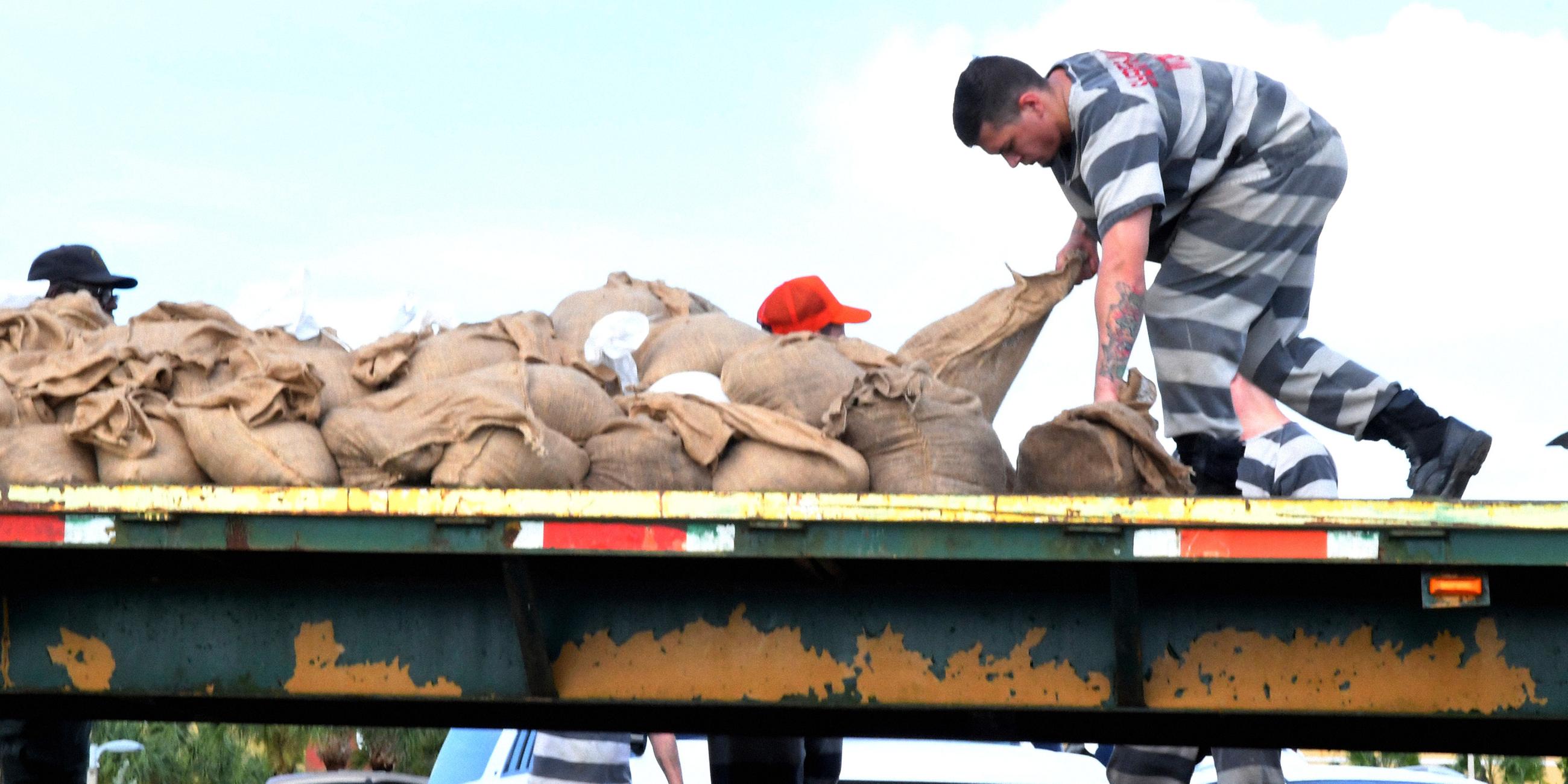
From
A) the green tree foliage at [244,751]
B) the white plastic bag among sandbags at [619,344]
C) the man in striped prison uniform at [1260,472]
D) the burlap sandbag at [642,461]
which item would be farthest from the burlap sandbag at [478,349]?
the green tree foliage at [244,751]

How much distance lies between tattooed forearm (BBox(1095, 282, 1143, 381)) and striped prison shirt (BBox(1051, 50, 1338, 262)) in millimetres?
200

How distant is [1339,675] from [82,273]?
4.07 metres

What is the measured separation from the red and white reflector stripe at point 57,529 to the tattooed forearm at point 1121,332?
88.8 inches

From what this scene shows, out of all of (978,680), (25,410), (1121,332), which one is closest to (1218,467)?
(1121,332)

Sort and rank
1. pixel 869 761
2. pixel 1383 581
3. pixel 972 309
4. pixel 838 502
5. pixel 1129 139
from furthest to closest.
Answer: pixel 869 761 → pixel 972 309 → pixel 1129 139 → pixel 1383 581 → pixel 838 502

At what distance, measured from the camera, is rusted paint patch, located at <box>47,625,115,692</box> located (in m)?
3.48

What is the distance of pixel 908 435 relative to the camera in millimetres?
3629

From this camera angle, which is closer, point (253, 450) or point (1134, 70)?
point (253, 450)

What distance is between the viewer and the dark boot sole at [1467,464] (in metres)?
4.29

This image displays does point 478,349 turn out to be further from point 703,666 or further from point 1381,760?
point 1381,760

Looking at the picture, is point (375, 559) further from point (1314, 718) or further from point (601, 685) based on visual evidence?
point (1314, 718)

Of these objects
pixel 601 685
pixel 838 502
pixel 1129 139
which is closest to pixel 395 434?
pixel 601 685

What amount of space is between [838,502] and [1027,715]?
90 centimetres

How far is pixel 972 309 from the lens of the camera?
450cm
